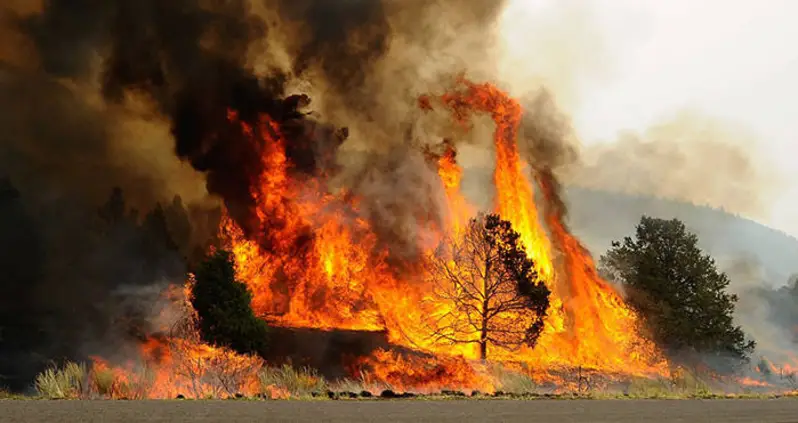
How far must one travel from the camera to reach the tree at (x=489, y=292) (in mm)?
32594

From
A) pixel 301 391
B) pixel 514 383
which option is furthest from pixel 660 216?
pixel 301 391

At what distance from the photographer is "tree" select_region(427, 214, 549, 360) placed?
107ft

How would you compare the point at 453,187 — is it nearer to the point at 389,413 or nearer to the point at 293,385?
the point at 293,385

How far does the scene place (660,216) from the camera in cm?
9400

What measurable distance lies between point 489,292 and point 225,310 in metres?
13.2

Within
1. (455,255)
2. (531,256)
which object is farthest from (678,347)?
(455,255)

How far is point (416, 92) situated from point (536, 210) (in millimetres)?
11521

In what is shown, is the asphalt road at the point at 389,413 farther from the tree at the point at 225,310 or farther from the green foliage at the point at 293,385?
the tree at the point at 225,310

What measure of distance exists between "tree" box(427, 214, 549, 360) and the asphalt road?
15.8 metres

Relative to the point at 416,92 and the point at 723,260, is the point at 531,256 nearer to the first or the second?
the point at 416,92

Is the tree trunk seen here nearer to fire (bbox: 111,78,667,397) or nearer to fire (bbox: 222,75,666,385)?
fire (bbox: 111,78,667,397)

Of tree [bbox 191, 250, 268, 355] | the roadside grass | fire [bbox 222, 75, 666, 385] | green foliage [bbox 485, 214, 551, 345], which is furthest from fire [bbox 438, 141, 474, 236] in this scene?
tree [bbox 191, 250, 268, 355]

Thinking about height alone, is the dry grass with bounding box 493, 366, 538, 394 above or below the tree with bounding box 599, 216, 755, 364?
below

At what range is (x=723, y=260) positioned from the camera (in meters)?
93.6
